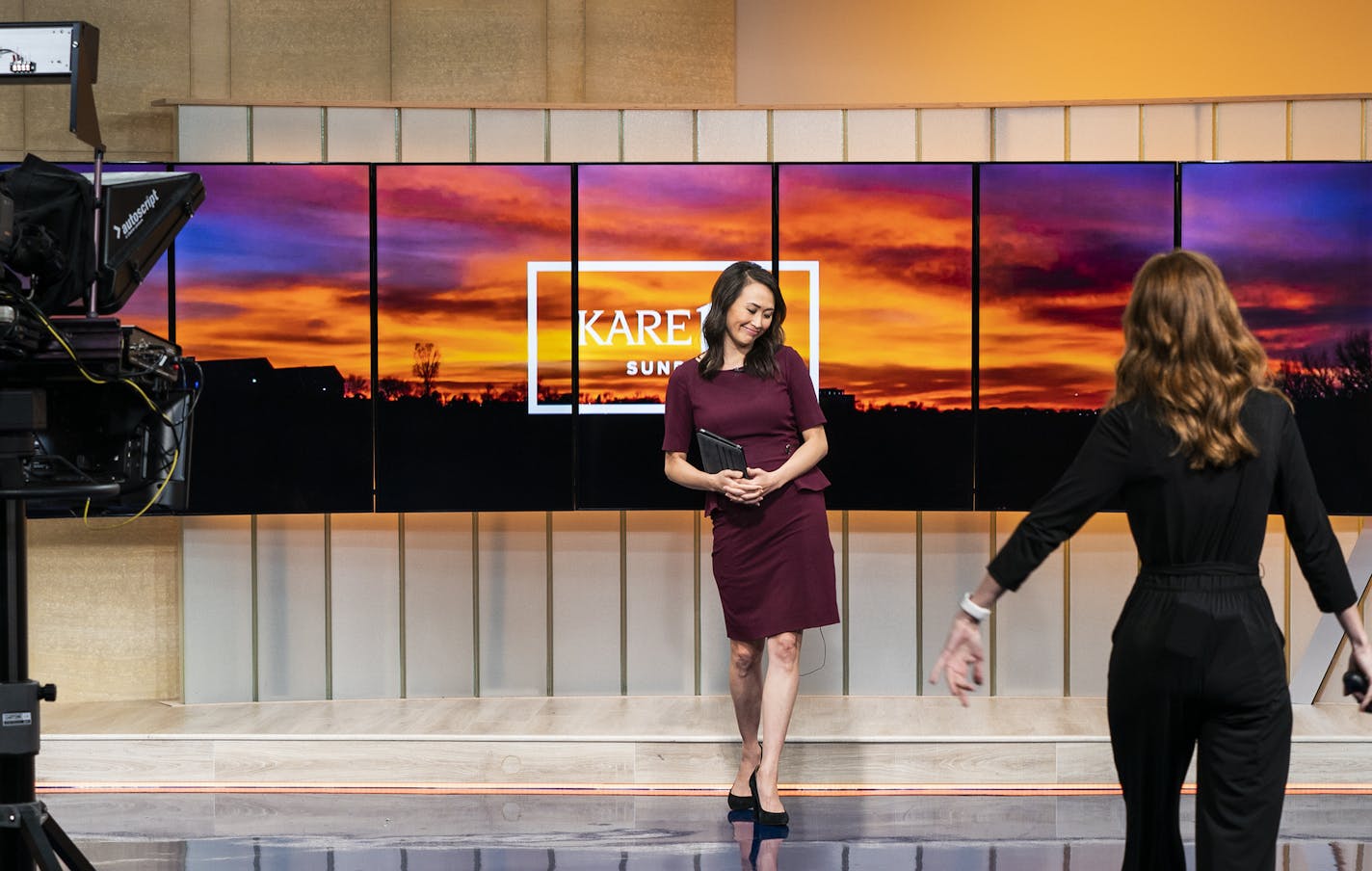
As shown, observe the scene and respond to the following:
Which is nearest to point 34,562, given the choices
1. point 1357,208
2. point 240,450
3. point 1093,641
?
point 240,450

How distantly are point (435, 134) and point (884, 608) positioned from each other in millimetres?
2583

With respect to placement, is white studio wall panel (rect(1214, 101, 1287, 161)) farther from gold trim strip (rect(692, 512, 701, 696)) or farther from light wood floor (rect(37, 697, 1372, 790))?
gold trim strip (rect(692, 512, 701, 696))

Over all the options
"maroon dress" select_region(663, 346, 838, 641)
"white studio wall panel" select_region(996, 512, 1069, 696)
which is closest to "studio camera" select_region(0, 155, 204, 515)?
"maroon dress" select_region(663, 346, 838, 641)

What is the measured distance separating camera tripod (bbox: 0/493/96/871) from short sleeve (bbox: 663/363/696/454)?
177cm

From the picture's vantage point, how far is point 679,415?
370 cm

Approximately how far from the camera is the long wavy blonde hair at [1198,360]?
6.66ft

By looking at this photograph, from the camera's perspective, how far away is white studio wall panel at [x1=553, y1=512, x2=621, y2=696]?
486 cm

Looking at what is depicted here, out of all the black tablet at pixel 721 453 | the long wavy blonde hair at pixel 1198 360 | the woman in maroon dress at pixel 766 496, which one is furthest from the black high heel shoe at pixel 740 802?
the long wavy blonde hair at pixel 1198 360

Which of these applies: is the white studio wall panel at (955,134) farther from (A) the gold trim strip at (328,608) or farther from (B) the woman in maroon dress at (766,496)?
(A) the gold trim strip at (328,608)

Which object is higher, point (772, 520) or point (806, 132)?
point (806, 132)

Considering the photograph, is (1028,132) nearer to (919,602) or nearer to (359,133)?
(919,602)

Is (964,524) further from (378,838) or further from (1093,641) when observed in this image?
(378,838)

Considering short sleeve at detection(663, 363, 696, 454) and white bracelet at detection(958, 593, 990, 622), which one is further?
short sleeve at detection(663, 363, 696, 454)

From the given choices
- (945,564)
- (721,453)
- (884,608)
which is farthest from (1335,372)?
(721,453)
